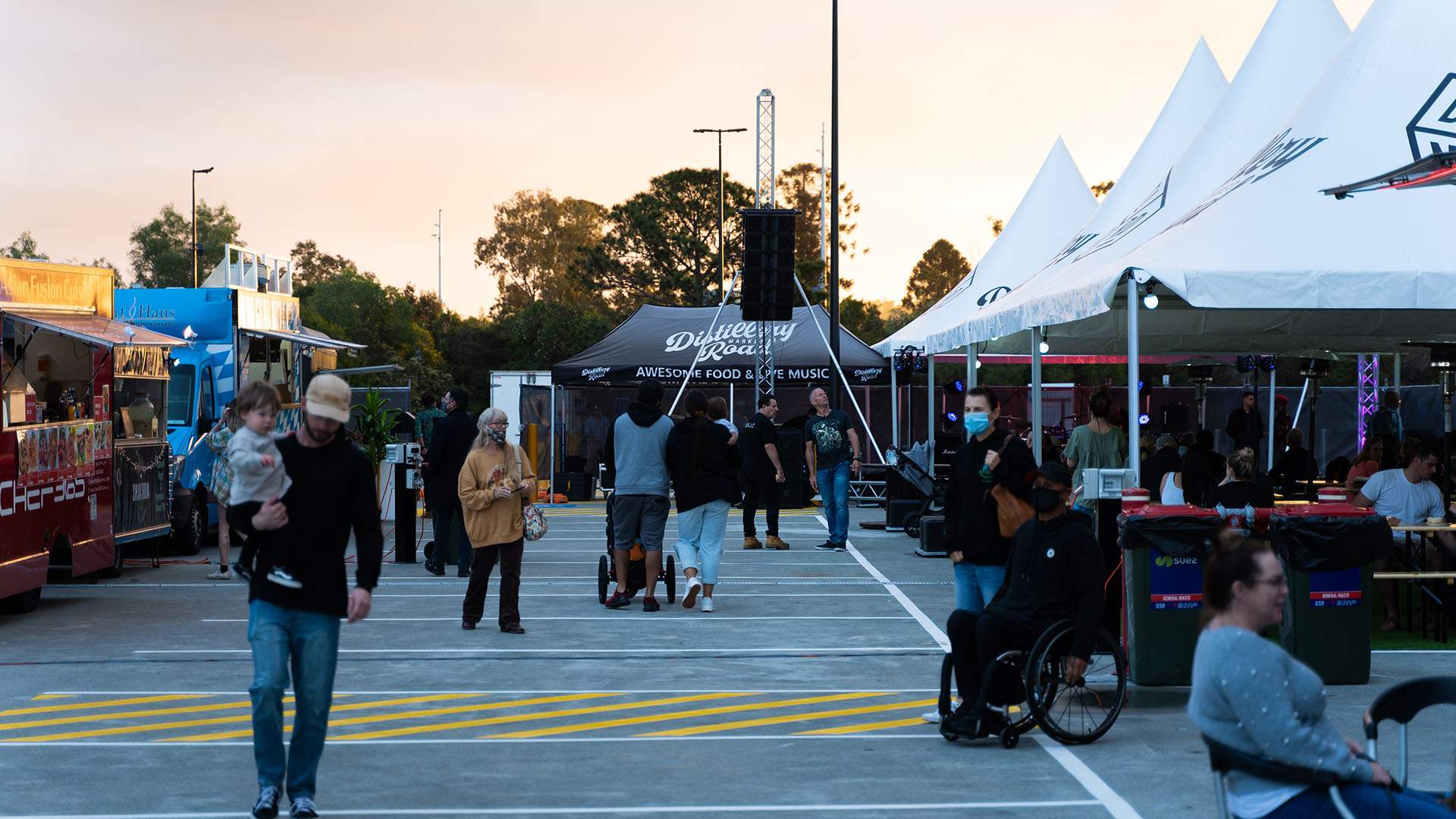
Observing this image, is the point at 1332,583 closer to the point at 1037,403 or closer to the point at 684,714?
the point at 684,714

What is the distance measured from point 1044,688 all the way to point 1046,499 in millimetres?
955

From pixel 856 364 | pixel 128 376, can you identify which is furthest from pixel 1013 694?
pixel 856 364

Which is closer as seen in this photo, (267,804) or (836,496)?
(267,804)

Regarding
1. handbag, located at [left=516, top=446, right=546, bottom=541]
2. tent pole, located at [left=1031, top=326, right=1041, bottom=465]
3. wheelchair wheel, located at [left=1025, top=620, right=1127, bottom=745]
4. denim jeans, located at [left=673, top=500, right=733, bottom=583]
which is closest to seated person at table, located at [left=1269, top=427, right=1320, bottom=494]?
tent pole, located at [left=1031, top=326, right=1041, bottom=465]

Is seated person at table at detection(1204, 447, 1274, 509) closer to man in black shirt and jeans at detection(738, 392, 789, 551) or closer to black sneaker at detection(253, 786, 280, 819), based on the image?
man in black shirt and jeans at detection(738, 392, 789, 551)

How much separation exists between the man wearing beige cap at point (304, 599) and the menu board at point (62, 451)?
6.65 meters

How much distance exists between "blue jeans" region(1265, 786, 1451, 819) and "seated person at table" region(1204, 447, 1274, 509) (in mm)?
7219

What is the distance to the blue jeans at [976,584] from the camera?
28.2 ft

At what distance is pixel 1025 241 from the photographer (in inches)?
981

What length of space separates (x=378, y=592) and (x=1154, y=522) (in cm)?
814

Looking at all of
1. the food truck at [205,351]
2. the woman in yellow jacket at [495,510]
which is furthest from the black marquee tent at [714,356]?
the woman in yellow jacket at [495,510]

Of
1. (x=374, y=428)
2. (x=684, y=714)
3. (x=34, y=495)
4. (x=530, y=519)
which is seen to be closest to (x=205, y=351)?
(x=374, y=428)

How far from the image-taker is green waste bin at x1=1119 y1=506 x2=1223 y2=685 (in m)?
9.26

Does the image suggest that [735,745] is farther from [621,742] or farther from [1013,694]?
[1013,694]
